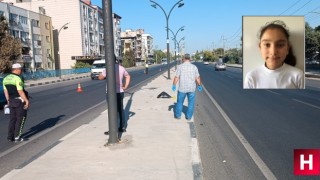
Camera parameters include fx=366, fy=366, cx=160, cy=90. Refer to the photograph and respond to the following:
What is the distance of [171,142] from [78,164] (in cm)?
203

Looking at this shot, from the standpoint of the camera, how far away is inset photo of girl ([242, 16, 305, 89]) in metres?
5.29

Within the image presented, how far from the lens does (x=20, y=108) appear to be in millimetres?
8109

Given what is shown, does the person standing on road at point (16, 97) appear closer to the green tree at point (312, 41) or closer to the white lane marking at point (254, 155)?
the white lane marking at point (254, 155)

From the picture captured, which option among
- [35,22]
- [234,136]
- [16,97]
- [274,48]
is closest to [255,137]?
[234,136]

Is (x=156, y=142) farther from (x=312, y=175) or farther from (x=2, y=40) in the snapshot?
(x=2, y=40)

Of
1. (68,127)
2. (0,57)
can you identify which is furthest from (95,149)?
(0,57)

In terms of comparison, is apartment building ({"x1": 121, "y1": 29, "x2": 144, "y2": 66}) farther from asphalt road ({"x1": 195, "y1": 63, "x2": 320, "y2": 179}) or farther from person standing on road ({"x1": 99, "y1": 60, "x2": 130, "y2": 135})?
person standing on road ({"x1": 99, "y1": 60, "x2": 130, "y2": 135})

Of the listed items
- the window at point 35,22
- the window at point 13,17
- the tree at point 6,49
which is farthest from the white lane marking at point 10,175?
the window at point 35,22

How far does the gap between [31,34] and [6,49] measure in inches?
1148

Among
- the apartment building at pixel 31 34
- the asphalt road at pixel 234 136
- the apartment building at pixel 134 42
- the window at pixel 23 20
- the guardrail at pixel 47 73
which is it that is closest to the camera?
the asphalt road at pixel 234 136

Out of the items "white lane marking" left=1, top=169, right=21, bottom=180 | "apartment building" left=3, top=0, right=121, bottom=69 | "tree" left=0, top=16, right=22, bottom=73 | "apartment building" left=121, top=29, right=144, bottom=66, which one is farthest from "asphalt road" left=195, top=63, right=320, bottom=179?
"apartment building" left=121, top=29, right=144, bottom=66

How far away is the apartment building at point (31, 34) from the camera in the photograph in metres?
55.8

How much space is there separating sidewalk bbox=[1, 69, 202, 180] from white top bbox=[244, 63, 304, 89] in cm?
158

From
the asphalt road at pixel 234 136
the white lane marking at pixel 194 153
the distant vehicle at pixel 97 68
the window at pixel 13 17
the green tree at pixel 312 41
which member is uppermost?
the window at pixel 13 17
